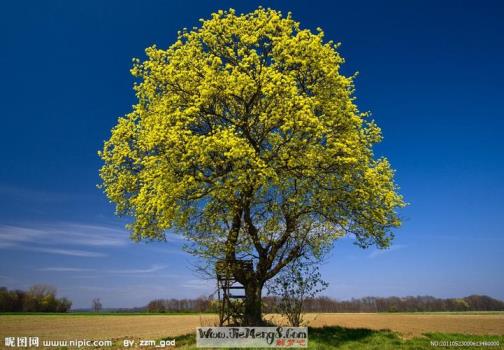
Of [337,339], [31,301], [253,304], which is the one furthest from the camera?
[31,301]

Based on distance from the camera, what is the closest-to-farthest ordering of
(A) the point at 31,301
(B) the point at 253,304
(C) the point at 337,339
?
1. (C) the point at 337,339
2. (B) the point at 253,304
3. (A) the point at 31,301

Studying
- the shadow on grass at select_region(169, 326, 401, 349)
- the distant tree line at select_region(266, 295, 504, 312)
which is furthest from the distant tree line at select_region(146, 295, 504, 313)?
the shadow on grass at select_region(169, 326, 401, 349)

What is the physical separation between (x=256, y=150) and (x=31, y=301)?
86797mm

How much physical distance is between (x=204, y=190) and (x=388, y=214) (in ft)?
37.6

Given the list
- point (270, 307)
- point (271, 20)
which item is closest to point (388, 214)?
point (270, 307)

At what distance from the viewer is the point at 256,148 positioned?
23719 millimetres

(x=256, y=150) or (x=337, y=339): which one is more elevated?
(x=256, y=150)

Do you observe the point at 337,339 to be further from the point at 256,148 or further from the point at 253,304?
the point at 256,148

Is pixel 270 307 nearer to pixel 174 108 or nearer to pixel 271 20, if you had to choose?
pixel 174 108

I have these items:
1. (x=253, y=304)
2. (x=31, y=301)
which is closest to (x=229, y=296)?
(x=253, y=304)

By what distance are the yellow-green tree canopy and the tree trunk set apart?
0.63 meters

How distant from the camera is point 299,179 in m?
24.2

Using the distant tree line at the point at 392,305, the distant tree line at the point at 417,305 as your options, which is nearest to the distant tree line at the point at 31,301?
the distant tree line at the point at 392,305

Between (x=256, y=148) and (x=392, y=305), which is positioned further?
(x=392, y=305)
